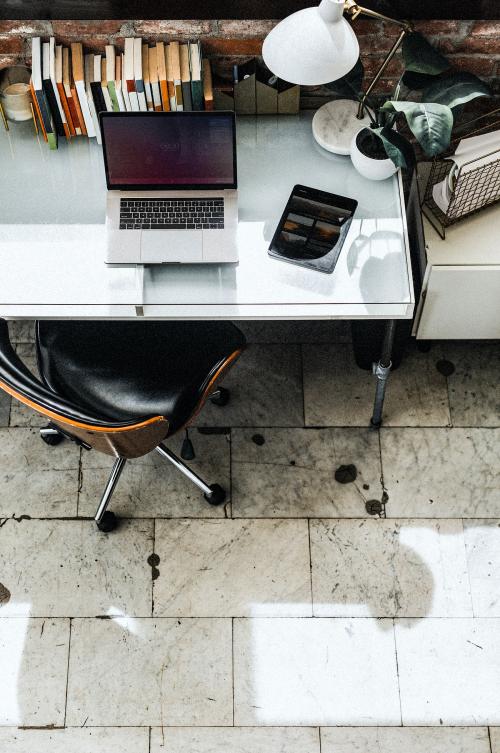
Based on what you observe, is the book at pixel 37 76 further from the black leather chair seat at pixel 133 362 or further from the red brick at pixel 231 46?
the black leather chair seat at pixel 133 362

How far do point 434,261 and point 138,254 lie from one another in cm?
90

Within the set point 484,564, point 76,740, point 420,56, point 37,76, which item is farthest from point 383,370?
point 76,740

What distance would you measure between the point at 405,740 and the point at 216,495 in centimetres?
94

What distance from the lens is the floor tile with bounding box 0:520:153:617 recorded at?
8.53 feet

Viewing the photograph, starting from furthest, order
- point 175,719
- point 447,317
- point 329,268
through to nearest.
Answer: point 447,317, point 175,719, point 329,268

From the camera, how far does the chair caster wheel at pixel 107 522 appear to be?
2662mm

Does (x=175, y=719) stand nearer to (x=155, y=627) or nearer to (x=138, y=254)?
(x=155, y=627)

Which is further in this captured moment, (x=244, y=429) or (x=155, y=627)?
(x=244, y=429)

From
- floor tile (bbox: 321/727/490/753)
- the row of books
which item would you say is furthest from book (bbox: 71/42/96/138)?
floor tile (bbox: 321/727/490/753)

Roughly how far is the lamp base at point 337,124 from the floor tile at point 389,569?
1.21m

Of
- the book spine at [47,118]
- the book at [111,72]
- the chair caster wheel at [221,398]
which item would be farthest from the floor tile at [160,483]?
the book at [111,72]

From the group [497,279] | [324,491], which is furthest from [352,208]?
[324,491]

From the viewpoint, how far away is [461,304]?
261cm

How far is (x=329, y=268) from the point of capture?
7.45 feet
